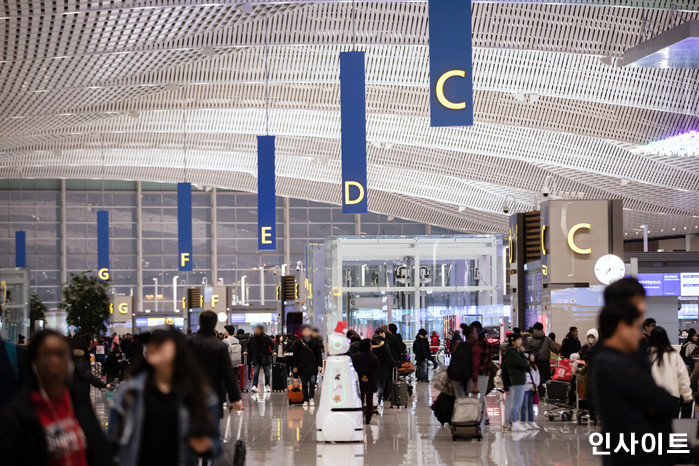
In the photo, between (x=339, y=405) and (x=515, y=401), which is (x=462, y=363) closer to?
(x=515, y=401)

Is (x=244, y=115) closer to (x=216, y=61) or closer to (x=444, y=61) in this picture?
(x=216, y=61)

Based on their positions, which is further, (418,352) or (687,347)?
(418,352)

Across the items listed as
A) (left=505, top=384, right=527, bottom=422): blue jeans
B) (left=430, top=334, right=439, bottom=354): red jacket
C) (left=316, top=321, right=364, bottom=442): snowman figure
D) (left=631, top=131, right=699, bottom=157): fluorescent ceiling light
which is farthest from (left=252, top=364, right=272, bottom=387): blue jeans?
(left=631, top=131, right=699, bottom=157): fluorescent ceiling light

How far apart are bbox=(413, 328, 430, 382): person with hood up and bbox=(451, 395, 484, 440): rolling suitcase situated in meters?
10.9

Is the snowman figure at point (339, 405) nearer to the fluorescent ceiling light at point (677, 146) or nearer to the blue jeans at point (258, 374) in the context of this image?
the blue jeans at point (258, 374)

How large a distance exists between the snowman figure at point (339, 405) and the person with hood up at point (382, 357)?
12.5ft

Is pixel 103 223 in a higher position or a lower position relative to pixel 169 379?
higher

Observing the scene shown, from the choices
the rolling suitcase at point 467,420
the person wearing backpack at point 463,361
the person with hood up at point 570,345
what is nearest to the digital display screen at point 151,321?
the person with hood up at point 570,345

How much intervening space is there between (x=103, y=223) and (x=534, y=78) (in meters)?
18.0

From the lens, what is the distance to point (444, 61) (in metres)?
14.0

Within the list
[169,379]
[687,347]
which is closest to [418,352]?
[687,347]

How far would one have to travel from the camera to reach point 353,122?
58.5 feet

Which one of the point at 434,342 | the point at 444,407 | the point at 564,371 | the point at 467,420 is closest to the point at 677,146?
the point at 434,342

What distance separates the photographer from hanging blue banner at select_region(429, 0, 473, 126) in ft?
46.0
